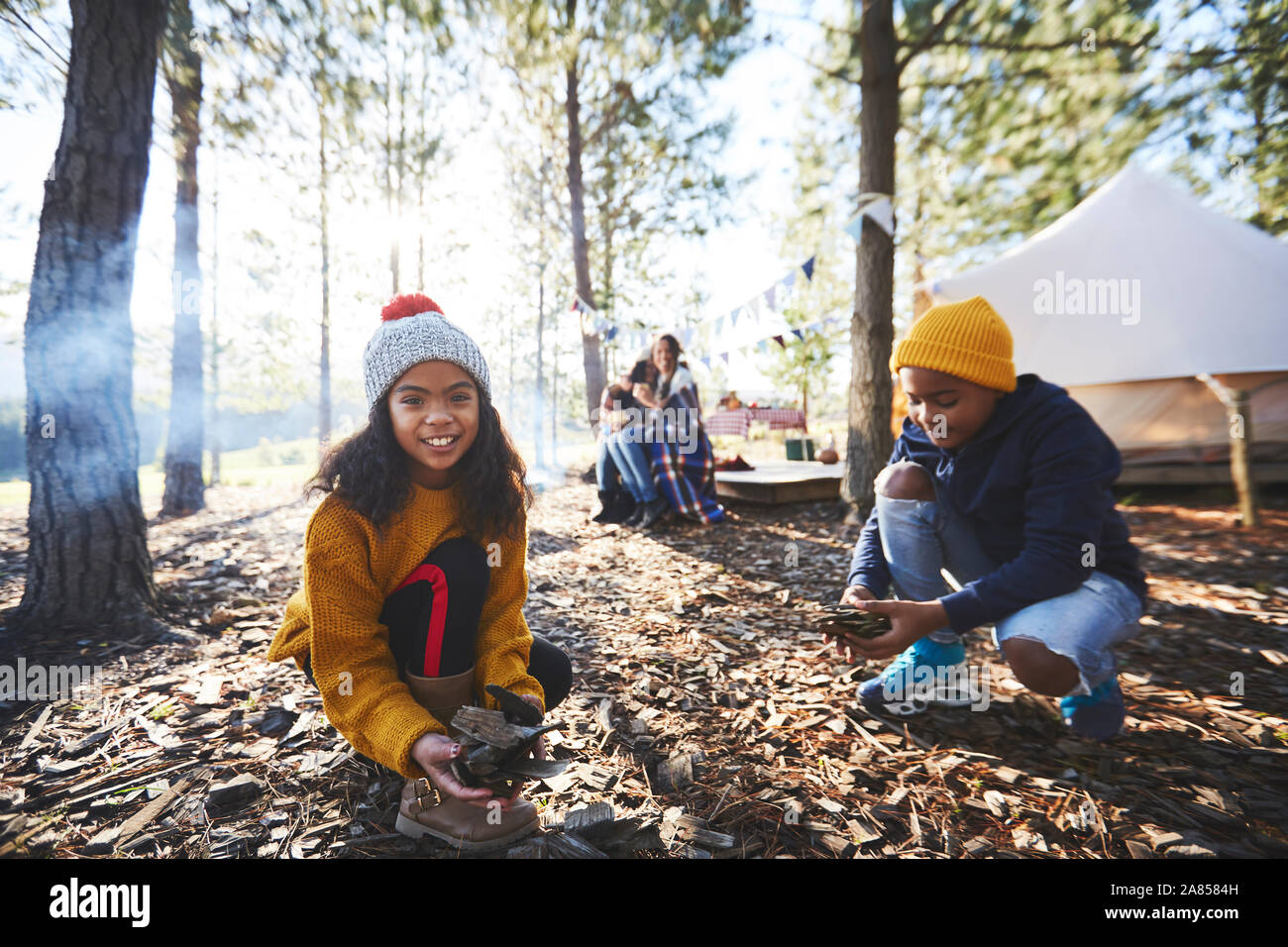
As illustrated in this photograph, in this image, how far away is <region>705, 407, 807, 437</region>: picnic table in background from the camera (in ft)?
52.6

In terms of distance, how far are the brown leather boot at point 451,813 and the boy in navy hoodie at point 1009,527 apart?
0.94 metres

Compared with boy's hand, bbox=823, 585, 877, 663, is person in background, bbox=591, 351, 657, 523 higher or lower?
→ higher

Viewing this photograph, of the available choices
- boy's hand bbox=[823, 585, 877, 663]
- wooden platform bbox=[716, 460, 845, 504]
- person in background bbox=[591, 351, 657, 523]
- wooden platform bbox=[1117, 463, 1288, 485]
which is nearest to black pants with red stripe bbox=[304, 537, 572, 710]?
boy's hand bbox=[823, 585, 877, 663]

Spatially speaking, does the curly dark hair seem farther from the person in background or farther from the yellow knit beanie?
the person in background

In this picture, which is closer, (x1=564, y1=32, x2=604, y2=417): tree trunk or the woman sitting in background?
the woman sitting in background

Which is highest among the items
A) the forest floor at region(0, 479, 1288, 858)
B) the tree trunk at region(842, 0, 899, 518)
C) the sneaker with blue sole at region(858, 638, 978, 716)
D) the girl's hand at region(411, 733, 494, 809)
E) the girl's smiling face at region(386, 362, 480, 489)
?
the tree trunk at region(842, 0, 899, 518)

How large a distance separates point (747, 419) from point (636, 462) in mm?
11586

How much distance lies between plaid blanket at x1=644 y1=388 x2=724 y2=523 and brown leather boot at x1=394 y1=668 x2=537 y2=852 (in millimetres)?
3611

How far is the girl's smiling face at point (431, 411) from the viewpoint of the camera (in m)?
1.34

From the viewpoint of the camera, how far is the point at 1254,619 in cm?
245

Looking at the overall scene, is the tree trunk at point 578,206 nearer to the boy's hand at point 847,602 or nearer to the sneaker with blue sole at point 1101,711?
the boy's hand at point 847,602

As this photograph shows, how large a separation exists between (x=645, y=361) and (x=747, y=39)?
102 inches
